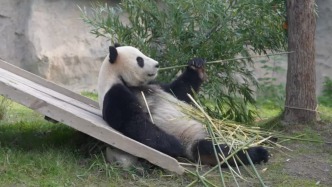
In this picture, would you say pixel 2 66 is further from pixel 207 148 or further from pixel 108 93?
pixel 207 148

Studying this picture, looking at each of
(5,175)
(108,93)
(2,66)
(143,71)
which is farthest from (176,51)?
(5,175)

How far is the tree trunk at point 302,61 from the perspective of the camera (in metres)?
5.77

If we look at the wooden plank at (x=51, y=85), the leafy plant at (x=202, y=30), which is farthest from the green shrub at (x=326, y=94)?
the wooden plank at (x=51, y=85)

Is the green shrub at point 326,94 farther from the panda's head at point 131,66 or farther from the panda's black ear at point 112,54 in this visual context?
the panda's black ear at point 112,54

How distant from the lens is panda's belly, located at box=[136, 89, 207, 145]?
195 inches

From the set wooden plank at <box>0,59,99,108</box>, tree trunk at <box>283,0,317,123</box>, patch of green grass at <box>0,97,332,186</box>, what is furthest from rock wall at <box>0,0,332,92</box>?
patch of green grass at <box>0,97,332,186</box>

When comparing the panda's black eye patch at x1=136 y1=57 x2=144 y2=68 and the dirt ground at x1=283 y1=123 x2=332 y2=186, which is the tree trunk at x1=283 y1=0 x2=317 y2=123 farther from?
the panda's black eye patch at x1=136 y1=57 x2=144 y2=68

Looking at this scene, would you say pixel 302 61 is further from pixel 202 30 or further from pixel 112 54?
pixel 112 54

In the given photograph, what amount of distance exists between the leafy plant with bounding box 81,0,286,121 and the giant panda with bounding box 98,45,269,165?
1.92 ft

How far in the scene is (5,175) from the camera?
14.3 feet

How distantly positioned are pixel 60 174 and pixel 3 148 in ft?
2.00

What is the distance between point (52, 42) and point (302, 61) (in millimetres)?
4888

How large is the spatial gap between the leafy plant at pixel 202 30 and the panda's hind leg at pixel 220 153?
112 cm

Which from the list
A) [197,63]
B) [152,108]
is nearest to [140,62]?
[152,108]
